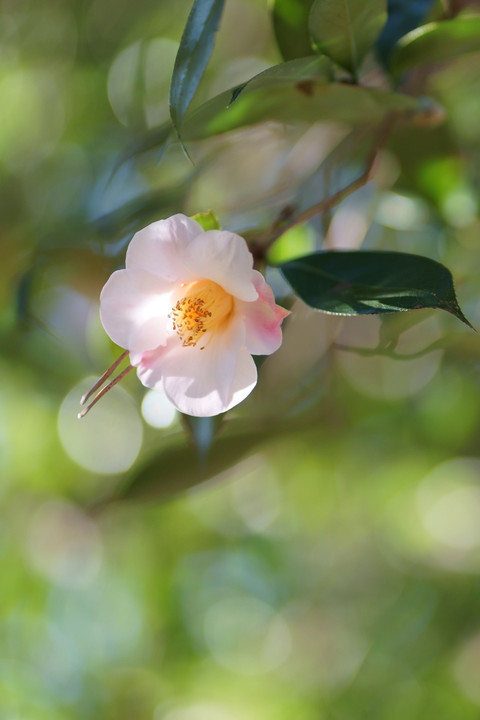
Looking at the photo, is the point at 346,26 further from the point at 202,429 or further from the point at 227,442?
the point at 227,442

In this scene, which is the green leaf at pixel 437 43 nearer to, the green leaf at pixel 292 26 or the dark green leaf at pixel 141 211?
the green leaf at pixel 292 26

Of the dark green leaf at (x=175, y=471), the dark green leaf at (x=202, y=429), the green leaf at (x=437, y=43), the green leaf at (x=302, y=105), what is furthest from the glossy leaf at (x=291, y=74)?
the dark green leaf at (x=175, y=471)

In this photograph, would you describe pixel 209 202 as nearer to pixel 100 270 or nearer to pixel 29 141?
pixel 100 270

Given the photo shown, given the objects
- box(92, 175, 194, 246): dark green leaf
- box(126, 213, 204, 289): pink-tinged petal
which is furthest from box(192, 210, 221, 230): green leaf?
box(92, 175, 194, 246): dark green leaf

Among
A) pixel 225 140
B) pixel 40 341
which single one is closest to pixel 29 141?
pixel 40 341

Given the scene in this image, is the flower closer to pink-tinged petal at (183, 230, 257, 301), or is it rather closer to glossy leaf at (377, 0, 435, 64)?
pink-tinged petal at (183, 230, 257, 301)

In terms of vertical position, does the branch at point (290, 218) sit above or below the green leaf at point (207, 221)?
below
